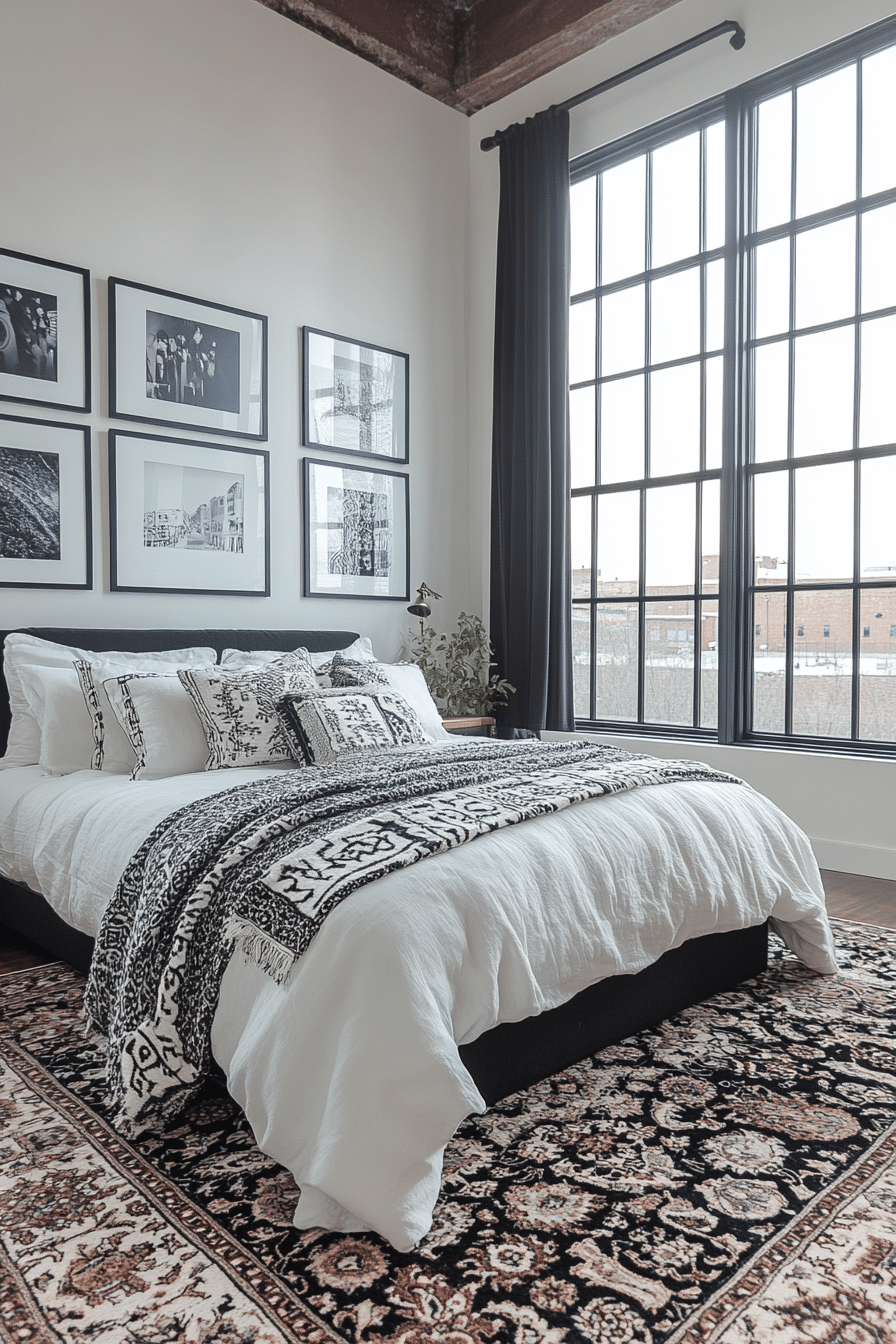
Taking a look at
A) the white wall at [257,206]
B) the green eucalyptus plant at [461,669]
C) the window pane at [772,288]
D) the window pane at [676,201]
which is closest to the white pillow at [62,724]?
the white wall at [257,206]

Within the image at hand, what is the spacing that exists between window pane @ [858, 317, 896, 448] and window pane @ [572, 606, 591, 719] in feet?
5.50

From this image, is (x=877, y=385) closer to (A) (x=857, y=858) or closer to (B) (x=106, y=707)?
(A) (x=857, y=858)

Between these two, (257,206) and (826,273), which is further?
(257,206)

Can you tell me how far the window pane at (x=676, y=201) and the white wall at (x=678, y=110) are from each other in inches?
7.5

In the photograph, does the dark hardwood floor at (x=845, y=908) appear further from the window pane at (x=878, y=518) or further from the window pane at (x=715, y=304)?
the window pane at (x=715, y=304)

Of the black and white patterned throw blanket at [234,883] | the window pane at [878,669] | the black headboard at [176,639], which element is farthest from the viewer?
the window pane at [878,669]

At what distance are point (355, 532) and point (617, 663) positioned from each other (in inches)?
61.2

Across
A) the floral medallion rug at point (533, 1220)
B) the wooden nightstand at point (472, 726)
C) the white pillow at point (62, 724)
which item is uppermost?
the white pillow at point (62, 724)

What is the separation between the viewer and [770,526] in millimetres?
4559

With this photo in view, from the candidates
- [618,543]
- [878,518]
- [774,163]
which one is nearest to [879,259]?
[774,163]

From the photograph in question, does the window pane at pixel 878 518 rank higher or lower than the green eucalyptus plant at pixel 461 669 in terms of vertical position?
higher

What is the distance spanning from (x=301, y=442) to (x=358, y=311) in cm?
85

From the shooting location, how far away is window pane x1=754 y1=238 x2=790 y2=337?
4.46 m

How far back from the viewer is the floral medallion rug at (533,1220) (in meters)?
1.45
